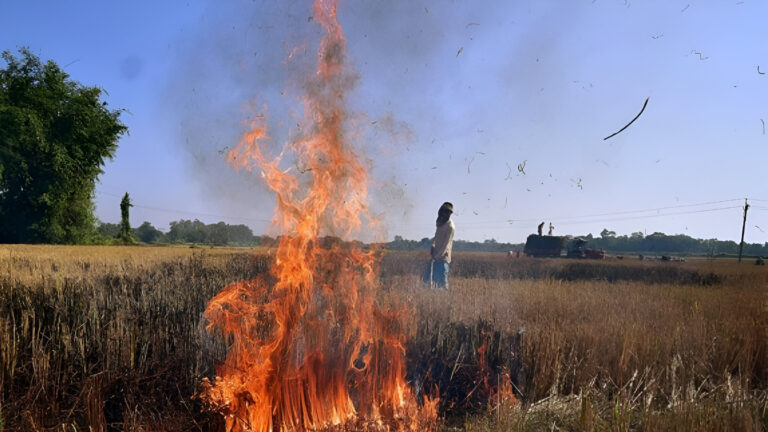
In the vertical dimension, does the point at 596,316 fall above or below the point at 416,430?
above

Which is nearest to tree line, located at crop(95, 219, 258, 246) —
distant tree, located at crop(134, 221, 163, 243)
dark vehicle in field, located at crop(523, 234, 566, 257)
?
distant tree, located at crop(134, 221, 163, 243)

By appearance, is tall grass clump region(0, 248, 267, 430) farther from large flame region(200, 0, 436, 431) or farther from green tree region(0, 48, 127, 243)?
green tree region(0, 48, 127, 243)

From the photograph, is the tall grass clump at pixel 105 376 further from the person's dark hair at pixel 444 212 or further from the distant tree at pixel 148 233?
the distant tree at pixel 148 233

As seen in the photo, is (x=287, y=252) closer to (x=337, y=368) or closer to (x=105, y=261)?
(x=337, y=368)

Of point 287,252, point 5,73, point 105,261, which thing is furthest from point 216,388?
point 5,73

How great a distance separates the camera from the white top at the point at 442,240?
8508 millimetres

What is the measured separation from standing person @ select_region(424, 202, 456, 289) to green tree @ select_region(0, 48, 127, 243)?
3993 cm

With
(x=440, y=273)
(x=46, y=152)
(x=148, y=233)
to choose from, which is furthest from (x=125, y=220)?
(x=440, y=273)

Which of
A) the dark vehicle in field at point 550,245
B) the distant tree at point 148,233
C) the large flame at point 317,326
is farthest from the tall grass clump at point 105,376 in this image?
the distant tree at point 148,233

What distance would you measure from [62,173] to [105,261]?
98.1 feet

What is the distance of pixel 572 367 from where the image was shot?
4.75 m

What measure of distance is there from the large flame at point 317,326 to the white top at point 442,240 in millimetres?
3788

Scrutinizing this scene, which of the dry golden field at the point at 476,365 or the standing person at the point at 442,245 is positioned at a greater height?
the standing person at the point at 442,245

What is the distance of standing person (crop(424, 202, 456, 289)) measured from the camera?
8469 millimetres
